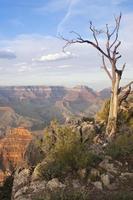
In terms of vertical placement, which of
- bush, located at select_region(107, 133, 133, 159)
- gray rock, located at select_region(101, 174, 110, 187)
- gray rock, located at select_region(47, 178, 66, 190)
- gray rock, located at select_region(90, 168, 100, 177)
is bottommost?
gray rock, located at select_region(47, 178, 66, 190)

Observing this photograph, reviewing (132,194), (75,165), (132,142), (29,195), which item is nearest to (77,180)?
(75,165)

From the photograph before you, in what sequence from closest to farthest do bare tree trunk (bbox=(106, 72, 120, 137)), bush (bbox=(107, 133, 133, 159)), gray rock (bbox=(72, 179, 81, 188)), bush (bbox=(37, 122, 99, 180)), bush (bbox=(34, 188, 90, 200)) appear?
bush (bbox=(34, 188, 90, 200))
gray rock (bbox=(72, 179, 81, 188))
bush (bbox=(37, 122, 99, 180))
bush (bbox=(107, 133, 133, 159))
bare tree trunk (bbox=(106, 72, 120, 137))

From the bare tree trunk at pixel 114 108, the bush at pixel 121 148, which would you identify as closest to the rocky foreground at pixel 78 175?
the bush at pixel 121 148

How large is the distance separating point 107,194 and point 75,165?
1.93m

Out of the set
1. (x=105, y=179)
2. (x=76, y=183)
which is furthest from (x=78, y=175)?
(x=105, y=179)

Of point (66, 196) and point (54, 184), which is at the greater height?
point (66, 196)

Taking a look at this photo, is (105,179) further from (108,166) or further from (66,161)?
(66,161)

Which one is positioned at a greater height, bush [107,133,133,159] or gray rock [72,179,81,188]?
bush [107,133,133,159]

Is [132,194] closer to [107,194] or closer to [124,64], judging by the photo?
[107,194]

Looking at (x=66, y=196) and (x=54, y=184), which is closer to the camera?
(x=66, y=196)

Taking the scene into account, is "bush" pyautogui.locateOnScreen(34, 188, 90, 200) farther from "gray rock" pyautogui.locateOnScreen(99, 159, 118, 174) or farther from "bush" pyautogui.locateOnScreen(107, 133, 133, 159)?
"bush" pyautogui.locateOnScreen(107, 133, 133, 159)

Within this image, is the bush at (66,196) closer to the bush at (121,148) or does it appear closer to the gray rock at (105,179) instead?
the gray rock at (105,179)

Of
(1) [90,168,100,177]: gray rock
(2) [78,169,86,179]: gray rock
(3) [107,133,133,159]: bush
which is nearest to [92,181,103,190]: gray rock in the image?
(1) [90,168,100,177]: gray rock

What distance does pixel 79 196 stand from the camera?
10500 millimetres
